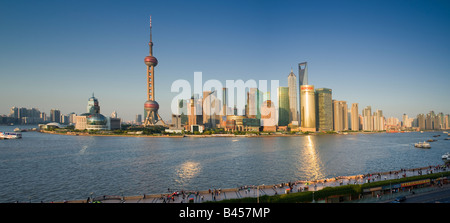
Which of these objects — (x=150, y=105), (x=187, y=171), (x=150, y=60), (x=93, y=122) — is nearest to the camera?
(x=187, y=171)

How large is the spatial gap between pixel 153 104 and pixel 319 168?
16048cm

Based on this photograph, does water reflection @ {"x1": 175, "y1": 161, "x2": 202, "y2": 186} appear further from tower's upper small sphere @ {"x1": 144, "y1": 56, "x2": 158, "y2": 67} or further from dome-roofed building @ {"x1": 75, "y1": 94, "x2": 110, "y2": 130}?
tower's upper small sphere @ {"x1": 144, "y1": 56, "x2": 158, "y2": 67}

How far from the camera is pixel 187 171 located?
137 ft

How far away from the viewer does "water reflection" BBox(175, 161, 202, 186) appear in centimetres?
3640

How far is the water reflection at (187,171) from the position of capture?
3640 cm

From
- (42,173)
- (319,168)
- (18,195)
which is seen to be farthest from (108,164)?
(319,168)

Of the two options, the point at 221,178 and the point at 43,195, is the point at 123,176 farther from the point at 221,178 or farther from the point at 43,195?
the point at 221,178

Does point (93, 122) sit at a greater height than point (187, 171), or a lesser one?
greater

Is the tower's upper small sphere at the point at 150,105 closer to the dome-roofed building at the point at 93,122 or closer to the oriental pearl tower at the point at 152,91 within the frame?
the oriental pearl tower at the point at 152,91

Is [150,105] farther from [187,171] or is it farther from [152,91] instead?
[187,171]

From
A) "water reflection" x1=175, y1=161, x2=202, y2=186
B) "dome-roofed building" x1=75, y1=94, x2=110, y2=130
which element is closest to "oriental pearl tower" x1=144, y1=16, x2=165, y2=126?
"dome-roofed building" x1=75, y1=94, x2=110, y2=130

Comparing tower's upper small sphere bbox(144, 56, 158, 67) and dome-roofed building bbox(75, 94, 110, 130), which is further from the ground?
tower's upper small sphere bbox(144, 56, 158, 67)

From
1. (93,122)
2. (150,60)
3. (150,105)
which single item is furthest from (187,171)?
(150,60)

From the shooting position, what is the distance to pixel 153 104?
187500 mm
